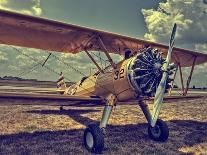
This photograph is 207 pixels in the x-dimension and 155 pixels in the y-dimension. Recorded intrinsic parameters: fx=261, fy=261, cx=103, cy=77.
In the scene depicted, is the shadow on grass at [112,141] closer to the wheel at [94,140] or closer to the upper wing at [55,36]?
the wheel at [94,140]

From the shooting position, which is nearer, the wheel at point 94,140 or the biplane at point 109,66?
the wheel at point 94,140

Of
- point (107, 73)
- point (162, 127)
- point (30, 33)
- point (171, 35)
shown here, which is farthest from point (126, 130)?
point (30, 33)

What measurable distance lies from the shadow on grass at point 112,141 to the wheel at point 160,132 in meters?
0.20

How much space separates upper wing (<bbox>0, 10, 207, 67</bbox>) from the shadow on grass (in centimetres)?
302

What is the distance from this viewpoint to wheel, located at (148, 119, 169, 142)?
836cm

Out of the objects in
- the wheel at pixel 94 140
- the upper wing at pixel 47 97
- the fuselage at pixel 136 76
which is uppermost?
the fuselage at pixel 136 76

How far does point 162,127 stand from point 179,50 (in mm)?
4028

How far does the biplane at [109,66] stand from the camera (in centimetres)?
745

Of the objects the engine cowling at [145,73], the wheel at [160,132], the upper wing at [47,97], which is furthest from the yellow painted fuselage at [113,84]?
the wheel at [160,132]

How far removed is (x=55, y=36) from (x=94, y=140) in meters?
4.19

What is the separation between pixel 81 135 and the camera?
8711 millimetres

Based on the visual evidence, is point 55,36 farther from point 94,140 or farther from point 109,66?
point 94,140

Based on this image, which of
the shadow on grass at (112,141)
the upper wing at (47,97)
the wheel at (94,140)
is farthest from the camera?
the shadow on grass at (112,141)

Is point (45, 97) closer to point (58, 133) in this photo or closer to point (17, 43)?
point (58, 133)
